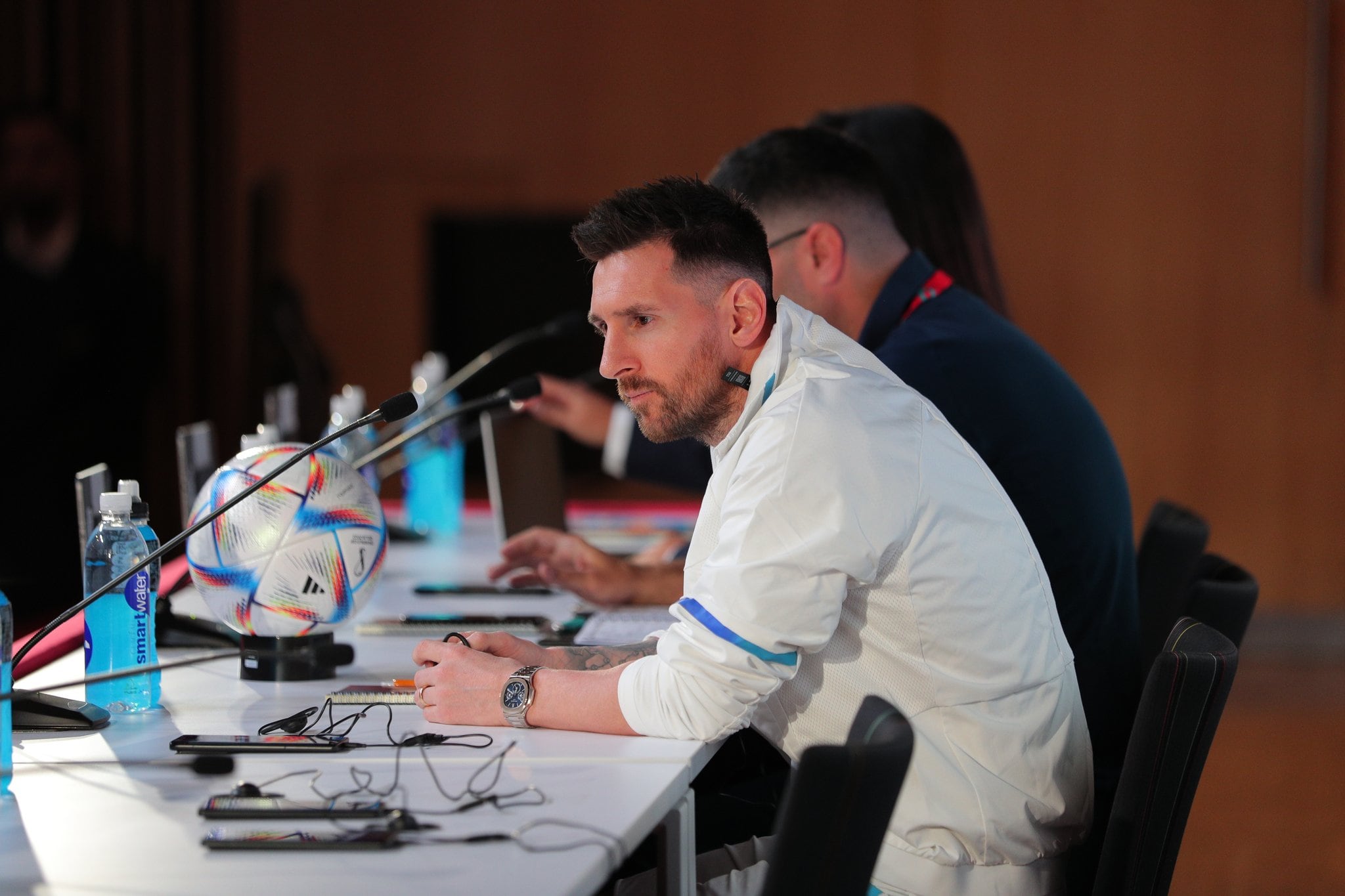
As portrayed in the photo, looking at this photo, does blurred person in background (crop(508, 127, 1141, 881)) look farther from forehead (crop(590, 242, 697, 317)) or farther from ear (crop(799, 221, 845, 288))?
forehead (crop(590, 242, 697, 317))

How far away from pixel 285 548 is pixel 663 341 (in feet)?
1.78

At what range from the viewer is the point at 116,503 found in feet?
5.37

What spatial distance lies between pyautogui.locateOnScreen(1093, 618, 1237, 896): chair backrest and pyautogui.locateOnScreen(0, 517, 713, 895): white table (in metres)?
0.45

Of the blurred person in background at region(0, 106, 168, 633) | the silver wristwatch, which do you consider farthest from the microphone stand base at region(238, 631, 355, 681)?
the blurred person in background at region(0, 106, 168, 633)

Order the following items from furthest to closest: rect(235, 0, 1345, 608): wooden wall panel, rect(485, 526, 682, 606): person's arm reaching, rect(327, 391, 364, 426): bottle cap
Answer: rect(235, 0, 1345, 608): wooden wall panel → rect(327, 391, 364, 426): bottle cap → rect(485, 526, 682, 606): person's arm reaching

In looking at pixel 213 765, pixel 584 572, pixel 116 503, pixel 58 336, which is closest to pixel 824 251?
pixel 584 572

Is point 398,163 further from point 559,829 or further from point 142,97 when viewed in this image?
point 559,829

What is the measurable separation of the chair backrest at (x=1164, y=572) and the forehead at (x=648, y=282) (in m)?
1.23

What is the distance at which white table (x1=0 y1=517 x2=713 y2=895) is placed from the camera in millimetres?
1080

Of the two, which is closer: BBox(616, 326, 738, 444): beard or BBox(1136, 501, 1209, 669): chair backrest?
BBox(616, 326, 738, 444): beard

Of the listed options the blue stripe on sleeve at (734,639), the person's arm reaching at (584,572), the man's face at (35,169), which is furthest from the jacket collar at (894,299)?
the man's face at (35,169)

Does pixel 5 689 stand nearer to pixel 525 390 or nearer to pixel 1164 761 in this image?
pixel 525 390

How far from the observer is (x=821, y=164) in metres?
2.25

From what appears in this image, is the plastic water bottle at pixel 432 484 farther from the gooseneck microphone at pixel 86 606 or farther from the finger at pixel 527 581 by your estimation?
the gooseneck microphone at pixel 86 606
